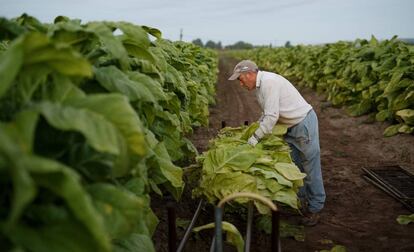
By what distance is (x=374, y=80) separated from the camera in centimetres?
906

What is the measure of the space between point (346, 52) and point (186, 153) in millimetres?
8552

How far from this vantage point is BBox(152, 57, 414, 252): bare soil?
3.94 metres

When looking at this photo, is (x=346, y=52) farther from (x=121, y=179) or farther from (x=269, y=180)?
(x=121, y=179)

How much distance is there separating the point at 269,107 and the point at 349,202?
5.94 feet

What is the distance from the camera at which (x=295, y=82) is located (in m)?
17.1

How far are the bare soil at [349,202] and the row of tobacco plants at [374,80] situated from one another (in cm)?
34

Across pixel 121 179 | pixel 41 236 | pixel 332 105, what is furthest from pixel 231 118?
pixel 41 236

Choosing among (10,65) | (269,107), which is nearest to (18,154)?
(10,65)

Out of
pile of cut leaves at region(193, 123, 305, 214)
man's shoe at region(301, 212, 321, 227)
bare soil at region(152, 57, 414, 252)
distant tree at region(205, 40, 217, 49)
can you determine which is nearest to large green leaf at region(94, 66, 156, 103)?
pile of cut leaves at region(193, 123, 305, 214)

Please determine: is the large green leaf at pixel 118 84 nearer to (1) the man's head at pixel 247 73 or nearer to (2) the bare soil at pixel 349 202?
(2) the bare soil at pixel 349 202

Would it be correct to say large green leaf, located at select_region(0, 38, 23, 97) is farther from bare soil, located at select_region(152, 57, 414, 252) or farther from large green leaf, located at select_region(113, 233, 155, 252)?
bare soil, located at select_region(152, 57, 414, 252)

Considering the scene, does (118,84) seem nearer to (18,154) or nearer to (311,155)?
(18,154)

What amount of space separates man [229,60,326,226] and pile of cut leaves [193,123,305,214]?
0.62 meters

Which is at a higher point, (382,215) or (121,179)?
(121,179)
